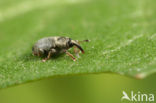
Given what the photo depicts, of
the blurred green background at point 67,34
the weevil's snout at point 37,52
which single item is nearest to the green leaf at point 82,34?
the blurred green background at point 67,34

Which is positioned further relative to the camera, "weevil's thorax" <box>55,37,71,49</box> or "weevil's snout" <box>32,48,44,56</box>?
"weevil's thorax" <box>55,37,71,49</box>

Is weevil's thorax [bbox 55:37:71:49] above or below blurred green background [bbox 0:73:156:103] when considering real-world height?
above

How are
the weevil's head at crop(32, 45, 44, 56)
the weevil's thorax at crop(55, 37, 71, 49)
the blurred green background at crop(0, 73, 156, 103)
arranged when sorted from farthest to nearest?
the weevil's thorax at crop(55, 37, 71, 49), the weevil's head at crop(32, 45, 44, 56), the blurred green background at crop(0, 73, 156, 103)

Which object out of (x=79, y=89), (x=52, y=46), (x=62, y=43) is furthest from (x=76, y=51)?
(x=79, y=89)

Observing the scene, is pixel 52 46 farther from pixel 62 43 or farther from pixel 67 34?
pixel 67 34

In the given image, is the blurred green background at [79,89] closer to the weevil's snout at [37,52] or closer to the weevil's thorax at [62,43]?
the weevil's snout at [37,52]

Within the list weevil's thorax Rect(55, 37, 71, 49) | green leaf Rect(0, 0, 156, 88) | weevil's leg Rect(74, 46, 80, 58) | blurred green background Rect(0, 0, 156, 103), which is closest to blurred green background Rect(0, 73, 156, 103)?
blurred green background Rect(0, 0, 156, 103)

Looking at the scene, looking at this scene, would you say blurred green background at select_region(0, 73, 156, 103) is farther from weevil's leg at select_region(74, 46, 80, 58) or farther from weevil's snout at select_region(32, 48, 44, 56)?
weevil's snout at select_region(32, 48, 44, 56)
